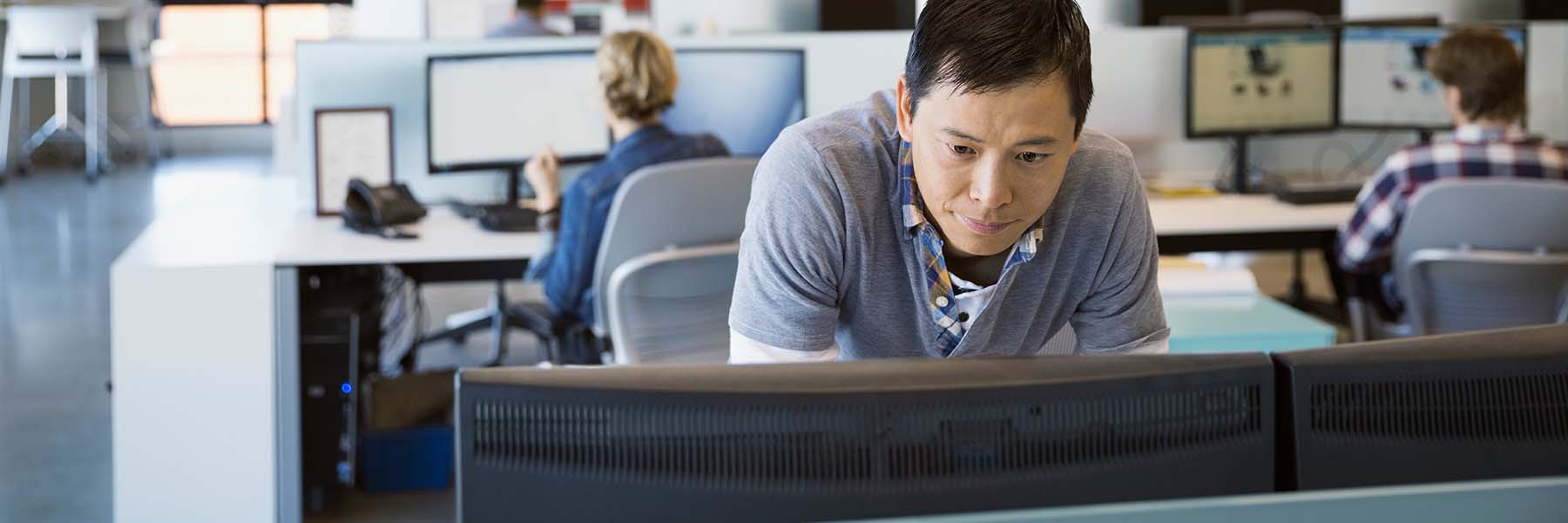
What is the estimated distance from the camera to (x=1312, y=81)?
12.3 feet

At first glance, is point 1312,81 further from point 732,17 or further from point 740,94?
point 732,17

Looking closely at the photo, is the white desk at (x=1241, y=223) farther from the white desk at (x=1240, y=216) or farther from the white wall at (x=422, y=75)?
the white wall at (x=422, y=75)

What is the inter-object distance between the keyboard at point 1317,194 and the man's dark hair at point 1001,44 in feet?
8.41

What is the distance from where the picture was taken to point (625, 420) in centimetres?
81

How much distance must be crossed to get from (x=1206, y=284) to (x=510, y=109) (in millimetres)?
1608

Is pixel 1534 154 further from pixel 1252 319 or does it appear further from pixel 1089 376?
pixel 1089 376

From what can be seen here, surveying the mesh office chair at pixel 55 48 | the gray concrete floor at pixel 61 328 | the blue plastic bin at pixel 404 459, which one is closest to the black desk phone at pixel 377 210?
the blue plastic bin at pixel 404 459

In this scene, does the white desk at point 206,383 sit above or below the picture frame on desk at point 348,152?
below

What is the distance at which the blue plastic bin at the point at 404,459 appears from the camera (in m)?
3.17

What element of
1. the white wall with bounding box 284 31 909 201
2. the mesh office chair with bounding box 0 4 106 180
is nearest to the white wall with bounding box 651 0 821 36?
the white wall with bounding box 284 31 909 201

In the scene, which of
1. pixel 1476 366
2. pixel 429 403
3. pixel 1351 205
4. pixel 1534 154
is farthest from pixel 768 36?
pixel 1476 366

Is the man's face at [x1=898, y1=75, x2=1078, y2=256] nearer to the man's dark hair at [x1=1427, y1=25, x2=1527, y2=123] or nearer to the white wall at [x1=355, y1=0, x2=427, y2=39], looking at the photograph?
the man's dark hair at [x1=1427, y1=25, x2=1527, y2=123]

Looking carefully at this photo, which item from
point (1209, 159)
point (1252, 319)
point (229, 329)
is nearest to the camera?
point (1252, 319)

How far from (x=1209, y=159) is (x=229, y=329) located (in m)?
2.33
